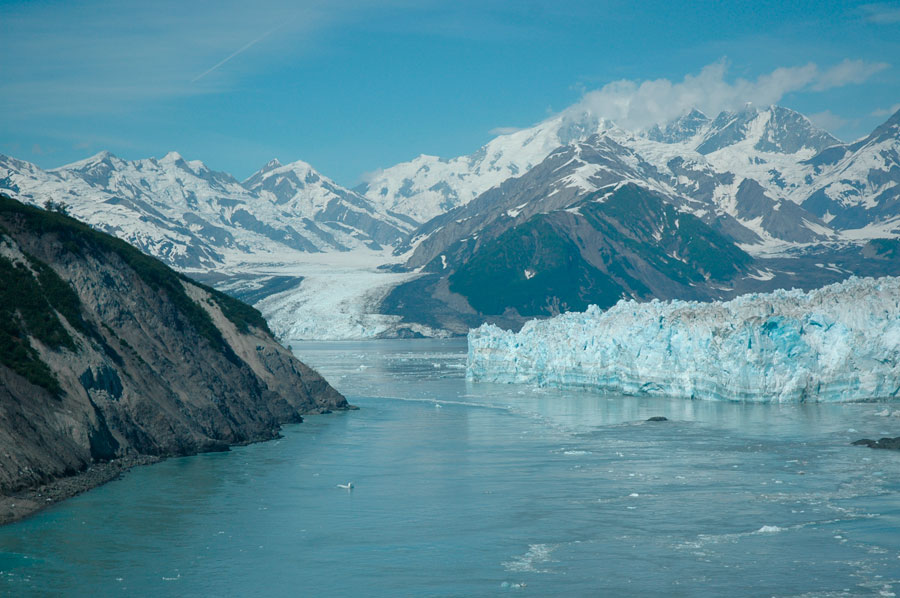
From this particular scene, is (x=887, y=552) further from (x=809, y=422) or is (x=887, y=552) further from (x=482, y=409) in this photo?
(x=482, y=409)

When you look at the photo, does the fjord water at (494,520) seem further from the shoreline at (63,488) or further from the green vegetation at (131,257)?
the green vegetation at (131,257)

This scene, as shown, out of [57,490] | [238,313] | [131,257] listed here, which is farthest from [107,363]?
[238,313]

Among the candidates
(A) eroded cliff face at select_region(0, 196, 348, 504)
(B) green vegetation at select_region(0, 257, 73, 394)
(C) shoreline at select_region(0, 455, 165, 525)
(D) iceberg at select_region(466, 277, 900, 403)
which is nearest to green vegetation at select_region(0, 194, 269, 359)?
(A) eroded cliff face at select_region(0, 196, 348, 504)

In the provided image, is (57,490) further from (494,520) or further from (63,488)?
(494,520)

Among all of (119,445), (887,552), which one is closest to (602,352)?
(119,445)

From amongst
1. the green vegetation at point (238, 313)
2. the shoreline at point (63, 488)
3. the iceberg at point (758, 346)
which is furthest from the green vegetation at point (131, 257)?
the iceberg at point (758, 346)

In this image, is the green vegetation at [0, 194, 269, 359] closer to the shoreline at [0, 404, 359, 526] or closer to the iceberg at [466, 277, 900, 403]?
the shoreline at [0, 404, 359, 526]
